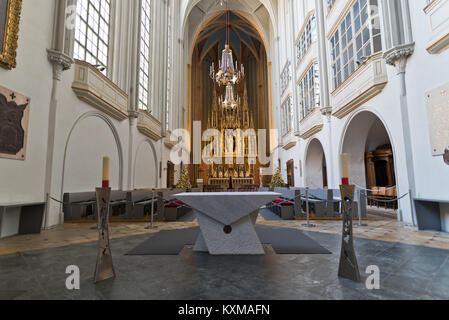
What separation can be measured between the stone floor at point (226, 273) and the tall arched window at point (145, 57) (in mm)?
9104

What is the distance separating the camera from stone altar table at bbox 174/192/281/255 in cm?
318

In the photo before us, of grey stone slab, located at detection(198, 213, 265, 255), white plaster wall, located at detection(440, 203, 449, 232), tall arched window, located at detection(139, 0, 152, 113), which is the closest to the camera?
grey stone slab, located at detection(198, 213, 265, 255)

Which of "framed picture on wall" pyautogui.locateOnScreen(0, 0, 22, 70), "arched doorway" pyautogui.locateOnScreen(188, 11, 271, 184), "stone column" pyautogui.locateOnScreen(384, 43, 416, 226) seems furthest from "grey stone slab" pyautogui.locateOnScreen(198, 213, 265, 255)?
"arched doorway" pyautogui.locateOnScreen(188, 11, 271, 184)

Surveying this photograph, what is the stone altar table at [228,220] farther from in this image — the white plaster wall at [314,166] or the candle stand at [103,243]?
the white plaster wall at [314,166]

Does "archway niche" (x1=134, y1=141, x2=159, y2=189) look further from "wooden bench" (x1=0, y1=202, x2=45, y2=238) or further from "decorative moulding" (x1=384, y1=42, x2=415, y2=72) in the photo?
"decorative moulding" (x1=384, y1=42, x2=415, y2=72)

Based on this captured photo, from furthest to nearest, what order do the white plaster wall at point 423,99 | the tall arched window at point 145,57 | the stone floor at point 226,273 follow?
the tall arched window at point 145,57, the white plaster wall at point 423,99, the stone floor at point 226,273

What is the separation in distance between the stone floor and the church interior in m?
0.02

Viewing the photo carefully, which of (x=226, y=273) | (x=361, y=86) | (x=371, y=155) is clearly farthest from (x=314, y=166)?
(x=226, y=273)

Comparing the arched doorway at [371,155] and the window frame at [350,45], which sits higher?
the window frame at [350,45]

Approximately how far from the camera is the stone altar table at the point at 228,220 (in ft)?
10.4

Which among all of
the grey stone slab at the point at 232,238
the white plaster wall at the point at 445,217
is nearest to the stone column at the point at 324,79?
the white plaster wall at the point at 445,217

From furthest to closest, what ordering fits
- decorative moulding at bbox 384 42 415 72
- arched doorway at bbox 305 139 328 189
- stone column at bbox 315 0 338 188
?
arched doorway at bbox 305 139 328 189 → stone column at bbox 315 0 338 188 → decorative moulding at bbox 384 42 415 72
